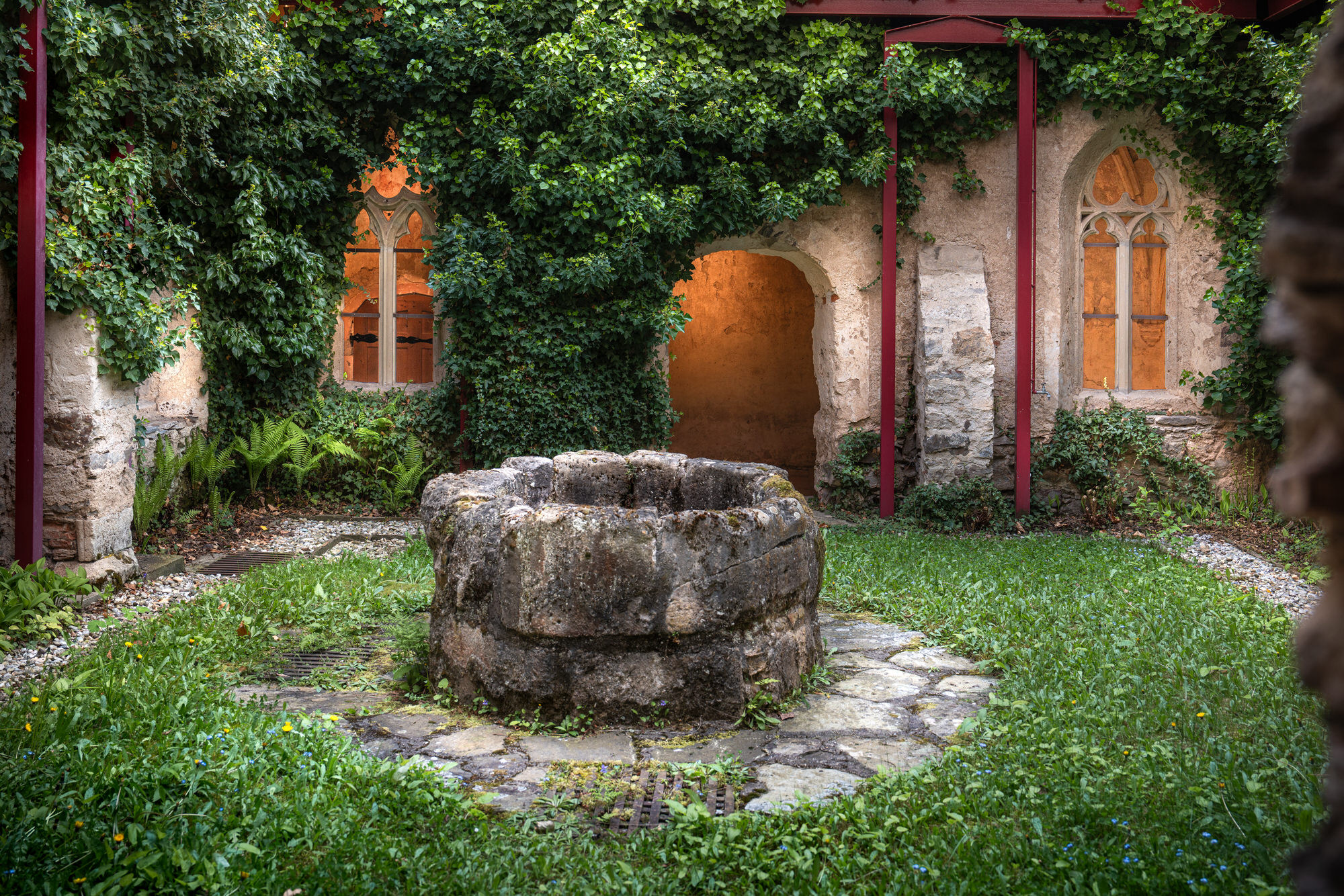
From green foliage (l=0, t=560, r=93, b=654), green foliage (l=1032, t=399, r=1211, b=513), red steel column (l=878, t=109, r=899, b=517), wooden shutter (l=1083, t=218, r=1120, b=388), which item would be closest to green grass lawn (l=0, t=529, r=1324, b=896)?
green foliage (l=0, t=560, r=93, b=654)

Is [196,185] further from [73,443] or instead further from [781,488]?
[781,488]

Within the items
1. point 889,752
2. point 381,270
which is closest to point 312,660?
point 889,752

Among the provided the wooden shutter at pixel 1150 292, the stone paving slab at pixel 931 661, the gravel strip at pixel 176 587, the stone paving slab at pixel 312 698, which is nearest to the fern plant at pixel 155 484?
the gravel strip at pixel 176 587

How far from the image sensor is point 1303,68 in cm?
770

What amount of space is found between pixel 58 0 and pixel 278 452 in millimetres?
3894

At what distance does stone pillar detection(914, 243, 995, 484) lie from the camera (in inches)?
337

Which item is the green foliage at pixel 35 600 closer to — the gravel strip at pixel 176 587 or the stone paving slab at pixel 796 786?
the gravel strip at pixel 176 587

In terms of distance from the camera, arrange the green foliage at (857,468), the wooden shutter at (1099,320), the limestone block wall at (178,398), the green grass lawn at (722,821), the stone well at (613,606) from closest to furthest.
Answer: the green grass lawn at (722,821), the stone well at (613,606), the limestone block wall at (178,398), the green foliage at (857,468), the wooden shutter at (1099,320)

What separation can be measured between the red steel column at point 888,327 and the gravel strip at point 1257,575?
8.48ft

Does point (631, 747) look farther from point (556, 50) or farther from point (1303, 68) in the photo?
point (1303, 68)

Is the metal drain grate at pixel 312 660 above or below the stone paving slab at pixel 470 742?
above

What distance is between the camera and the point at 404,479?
8.66 m

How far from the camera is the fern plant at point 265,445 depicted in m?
8.27

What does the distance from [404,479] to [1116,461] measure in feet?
22.3
